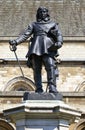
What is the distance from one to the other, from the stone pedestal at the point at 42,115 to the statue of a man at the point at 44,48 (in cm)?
53

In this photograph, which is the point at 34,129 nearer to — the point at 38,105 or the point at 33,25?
the point at 38,105

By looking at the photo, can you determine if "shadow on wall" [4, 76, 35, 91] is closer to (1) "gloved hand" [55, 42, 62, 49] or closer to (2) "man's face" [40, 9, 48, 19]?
(2) "man's face" [40, 9, 48, 19]

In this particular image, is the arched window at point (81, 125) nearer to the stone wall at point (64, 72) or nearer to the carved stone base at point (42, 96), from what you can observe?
the carved stone base at point (42, 96)

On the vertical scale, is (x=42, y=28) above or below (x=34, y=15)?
below

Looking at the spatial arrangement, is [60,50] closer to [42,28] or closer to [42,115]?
[42,28]

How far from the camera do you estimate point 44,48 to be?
798 cm

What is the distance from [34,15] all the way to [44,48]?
1961 centimetres

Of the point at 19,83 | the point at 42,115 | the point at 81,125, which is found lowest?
the point at 81,125

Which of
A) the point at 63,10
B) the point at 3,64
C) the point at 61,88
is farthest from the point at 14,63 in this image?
the point at 63,10

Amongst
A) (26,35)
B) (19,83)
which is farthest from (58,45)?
(19,83)

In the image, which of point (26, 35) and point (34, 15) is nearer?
point (26, 35)

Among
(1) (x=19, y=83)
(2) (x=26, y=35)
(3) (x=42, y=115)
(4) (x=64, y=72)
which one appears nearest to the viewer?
(3) (x=42, y=115)

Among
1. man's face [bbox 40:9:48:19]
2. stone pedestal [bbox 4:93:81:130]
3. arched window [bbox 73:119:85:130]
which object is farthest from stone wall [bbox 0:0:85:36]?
stone pedestal [bbox 4:93:81:130]

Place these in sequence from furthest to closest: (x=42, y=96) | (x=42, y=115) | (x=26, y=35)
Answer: (x=26, y=35) < (x=42, y=96) < (x=42, y=115)
